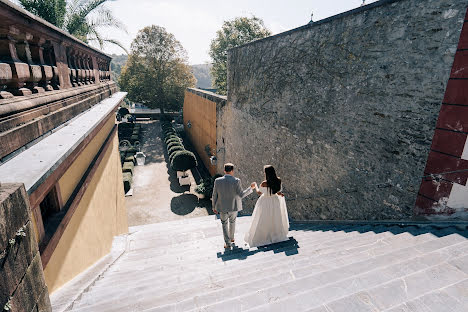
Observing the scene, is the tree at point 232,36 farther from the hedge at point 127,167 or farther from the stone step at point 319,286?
the stone step at point 319,286

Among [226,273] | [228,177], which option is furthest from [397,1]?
[226,273]

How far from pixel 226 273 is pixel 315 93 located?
4767 millimetres

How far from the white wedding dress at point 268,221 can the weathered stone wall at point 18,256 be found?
129 inches

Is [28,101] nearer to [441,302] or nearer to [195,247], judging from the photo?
[195,247]

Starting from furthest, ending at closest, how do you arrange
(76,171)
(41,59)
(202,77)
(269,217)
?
(202,77)
(269,217)
(76,171)
(41,59)

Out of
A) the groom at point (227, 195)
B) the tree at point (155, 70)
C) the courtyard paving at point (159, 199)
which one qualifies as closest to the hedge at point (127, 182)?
the courtyard paving at point (159, 199)

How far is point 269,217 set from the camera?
15.0ft

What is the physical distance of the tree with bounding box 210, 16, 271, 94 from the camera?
103 ft

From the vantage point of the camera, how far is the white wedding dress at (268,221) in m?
4.54

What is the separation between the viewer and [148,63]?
27.5 meters

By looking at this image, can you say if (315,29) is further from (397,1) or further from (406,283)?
(406,283)

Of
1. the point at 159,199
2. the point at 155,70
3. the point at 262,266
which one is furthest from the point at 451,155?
the point at 155,70

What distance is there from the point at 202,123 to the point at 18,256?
53.9 feet

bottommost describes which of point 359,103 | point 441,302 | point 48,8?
point 441,302
